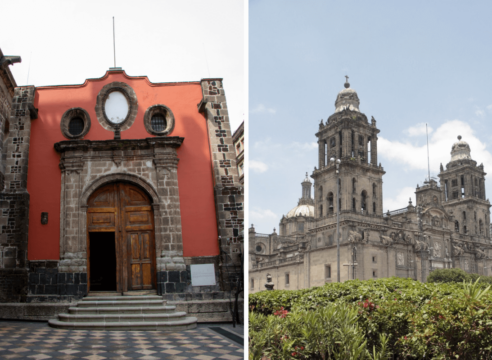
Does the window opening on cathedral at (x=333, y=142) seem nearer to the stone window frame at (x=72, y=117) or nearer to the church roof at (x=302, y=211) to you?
the church roof at (x=302, y=211)

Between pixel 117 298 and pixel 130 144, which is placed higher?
pixel 130 144

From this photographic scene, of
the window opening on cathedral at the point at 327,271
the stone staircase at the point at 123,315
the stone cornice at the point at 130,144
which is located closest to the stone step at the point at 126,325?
the stone staircase at the point at 123,315

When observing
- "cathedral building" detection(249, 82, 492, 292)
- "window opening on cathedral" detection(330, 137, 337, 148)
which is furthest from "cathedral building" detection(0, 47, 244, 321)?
"window opening on cathedral" detection(330, 137, 337, 148)

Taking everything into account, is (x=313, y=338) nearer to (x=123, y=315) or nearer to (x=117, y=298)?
(x=123, y=315)

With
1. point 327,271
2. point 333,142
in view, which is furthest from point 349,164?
point 327,271

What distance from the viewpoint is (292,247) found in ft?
126

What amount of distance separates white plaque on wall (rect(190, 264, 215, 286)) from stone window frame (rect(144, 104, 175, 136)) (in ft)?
6.14

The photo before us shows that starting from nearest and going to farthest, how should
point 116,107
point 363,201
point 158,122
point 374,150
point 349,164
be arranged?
point 116,107 → point 158,122 → point 349,164 → point 363,201 → point 374,150

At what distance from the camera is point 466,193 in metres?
32.7

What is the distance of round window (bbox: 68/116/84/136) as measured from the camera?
5961 mm

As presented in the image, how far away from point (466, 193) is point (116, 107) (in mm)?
31729

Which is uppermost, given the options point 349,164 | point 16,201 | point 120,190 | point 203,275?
point 349,164

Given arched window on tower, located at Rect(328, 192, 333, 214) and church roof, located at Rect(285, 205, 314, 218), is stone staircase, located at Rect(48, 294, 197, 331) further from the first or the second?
church roof, located at Rect(285, 205, 314, 218)

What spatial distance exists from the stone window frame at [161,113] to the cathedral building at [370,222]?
67.9 ft
